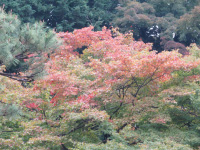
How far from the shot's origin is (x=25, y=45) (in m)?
4.52

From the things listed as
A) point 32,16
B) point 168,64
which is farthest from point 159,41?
point 168,64

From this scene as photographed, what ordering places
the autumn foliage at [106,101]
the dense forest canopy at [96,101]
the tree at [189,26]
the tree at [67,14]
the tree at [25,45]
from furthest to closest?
the tree at [67,14] < the tree at [189,26] < the autumn foliage at [106,101] < the dense forest canopy at [96,101] < the tree at [25,45]

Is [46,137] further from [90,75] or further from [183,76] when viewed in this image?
[183,76]

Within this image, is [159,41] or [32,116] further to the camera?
[159,41]

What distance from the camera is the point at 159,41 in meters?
17.7

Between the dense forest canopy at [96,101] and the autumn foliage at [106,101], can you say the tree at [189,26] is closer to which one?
the dense forest canopy at [96,101]

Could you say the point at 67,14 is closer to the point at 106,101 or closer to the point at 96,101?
the point at 96,101

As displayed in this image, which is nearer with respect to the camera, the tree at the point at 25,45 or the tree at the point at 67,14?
the tree at the point at 25,45

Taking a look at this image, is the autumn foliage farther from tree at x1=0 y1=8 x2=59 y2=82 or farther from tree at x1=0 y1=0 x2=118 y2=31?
tree at x1=0 y1=0 x2=118 y2=31

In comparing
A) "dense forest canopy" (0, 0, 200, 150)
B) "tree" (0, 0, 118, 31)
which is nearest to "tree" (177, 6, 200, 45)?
"tree" (0, 0, 118, 31)

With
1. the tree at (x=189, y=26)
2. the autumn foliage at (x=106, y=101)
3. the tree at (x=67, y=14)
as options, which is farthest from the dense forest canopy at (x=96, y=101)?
the tree at (x=67, y=14)

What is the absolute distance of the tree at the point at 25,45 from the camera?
4.09 m

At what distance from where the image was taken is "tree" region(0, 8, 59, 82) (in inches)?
161

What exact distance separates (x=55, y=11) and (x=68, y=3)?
1177mm
